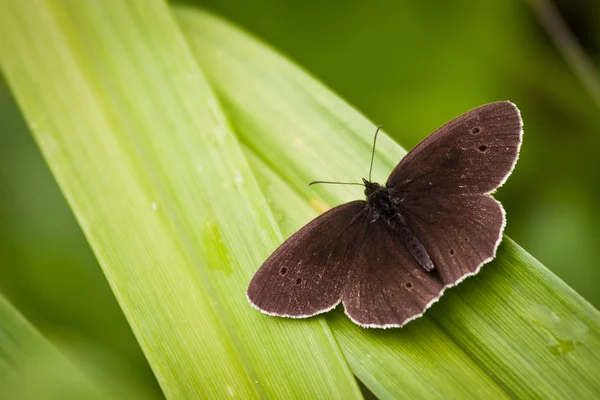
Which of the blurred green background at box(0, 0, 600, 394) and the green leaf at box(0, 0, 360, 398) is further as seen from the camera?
the blurred green background at box(0, 0, 600, 394)

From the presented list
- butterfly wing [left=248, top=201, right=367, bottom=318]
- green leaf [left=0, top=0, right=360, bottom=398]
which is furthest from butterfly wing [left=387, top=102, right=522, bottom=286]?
green leaf [left=0, top=0, right=360, bottom=398]

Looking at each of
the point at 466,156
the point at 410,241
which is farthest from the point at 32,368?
the point at 466,156

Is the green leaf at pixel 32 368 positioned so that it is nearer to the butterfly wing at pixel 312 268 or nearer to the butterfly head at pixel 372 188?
the butterfly wing at pixel 312 268

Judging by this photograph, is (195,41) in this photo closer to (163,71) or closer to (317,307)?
(163,71)

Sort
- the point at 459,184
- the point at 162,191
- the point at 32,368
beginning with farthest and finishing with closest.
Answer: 1. the point at 162,191
2. the point at 459,184
3. the point at 32,368

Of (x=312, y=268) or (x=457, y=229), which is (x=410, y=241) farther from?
(x=312, y=268)

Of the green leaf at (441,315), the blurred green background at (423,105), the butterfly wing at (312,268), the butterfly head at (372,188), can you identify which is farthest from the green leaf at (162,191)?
the blurred green background at (423,105)

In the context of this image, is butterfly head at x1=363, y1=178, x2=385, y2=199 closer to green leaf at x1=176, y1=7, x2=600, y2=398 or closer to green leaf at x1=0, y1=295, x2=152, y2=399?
green leaf at x1=176, y1=7, x2=600, y2=398

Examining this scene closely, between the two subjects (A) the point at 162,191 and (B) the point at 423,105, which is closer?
(A) the point at 162,191
